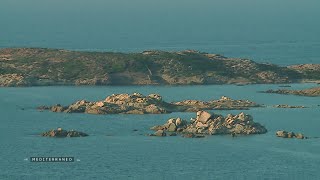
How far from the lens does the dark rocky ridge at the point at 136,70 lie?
180 metres

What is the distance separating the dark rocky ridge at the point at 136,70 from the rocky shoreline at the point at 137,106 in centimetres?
3414

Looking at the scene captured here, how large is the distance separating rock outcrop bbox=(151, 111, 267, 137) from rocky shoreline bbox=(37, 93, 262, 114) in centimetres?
1630

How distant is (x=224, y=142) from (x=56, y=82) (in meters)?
66.9

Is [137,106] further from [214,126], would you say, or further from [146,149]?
[146,149]

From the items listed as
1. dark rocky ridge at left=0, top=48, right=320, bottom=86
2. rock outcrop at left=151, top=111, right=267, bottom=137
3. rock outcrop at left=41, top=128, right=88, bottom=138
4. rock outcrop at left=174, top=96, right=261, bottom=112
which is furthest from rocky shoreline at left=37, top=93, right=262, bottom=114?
dark rocky ridge at left=0, top=48, right=320, bottom=86

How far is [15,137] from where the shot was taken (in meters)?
121

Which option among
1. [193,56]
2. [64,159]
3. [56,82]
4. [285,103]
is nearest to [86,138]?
[64,159]

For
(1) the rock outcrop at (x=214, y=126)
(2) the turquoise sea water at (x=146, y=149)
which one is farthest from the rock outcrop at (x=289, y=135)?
(1) the rock outcrop at (x=214, y=126)

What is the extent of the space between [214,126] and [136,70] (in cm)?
6477

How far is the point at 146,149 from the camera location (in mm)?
110938

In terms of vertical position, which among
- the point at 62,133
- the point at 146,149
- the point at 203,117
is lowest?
the point at 62,133

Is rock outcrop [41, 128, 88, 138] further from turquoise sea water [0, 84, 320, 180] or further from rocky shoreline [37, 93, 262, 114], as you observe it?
rocky shoreline [37, 93, 262, 114]

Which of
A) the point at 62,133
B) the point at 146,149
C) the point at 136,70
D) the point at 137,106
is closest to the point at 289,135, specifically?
the point at 146,149

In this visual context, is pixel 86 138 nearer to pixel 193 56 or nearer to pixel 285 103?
pixel 285 103
